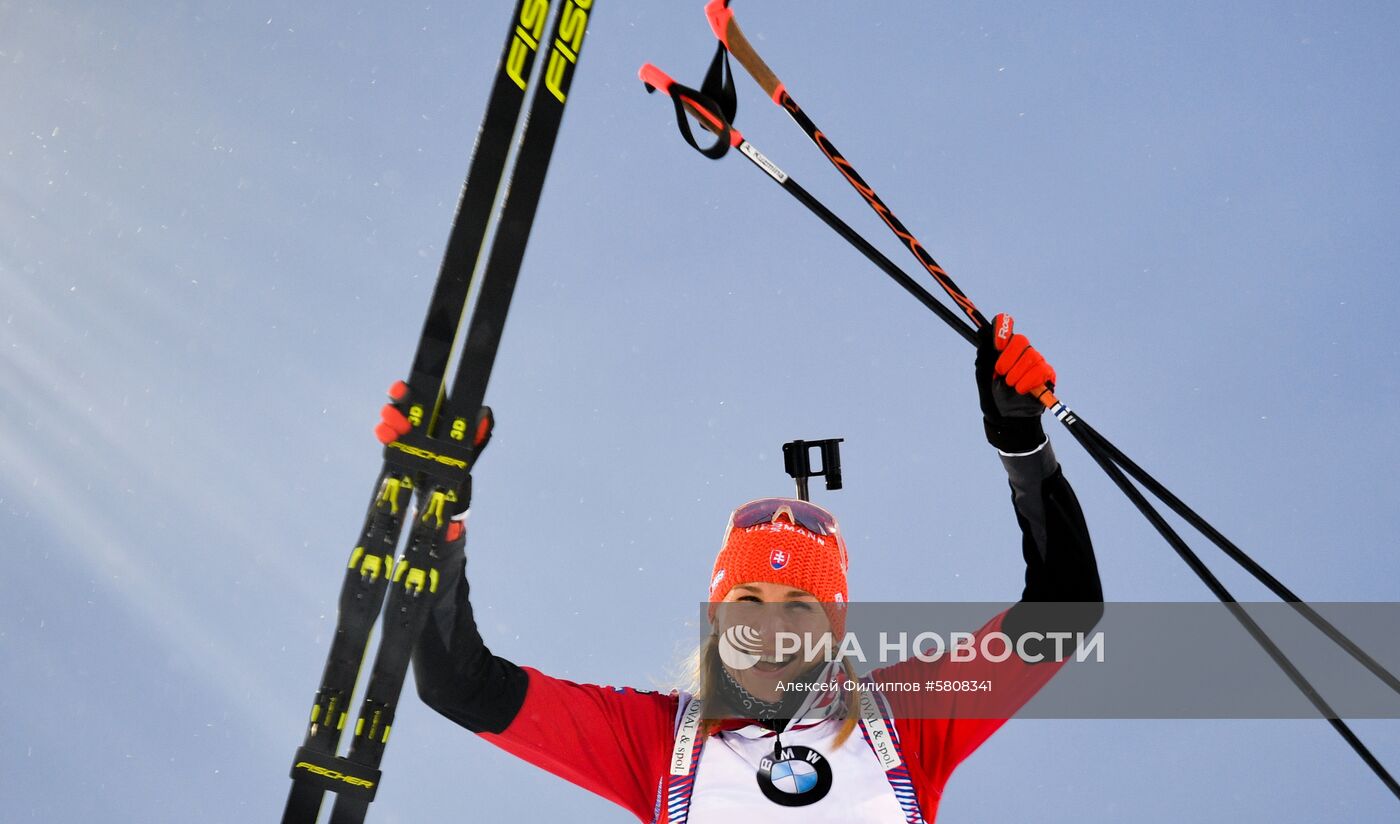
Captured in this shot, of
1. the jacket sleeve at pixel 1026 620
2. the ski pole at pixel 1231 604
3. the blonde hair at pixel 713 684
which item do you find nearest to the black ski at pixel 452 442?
the blonde hair at pixel 713 684

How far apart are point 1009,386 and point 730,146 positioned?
108 cm

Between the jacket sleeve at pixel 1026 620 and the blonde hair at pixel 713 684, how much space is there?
0.18 m

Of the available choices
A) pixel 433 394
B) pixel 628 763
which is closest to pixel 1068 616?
pixel 628 763

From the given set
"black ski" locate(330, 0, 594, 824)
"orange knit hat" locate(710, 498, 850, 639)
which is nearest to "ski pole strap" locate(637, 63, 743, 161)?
"black ski" locate(330, 0, 594, 824)

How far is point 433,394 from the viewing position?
2.82 metres

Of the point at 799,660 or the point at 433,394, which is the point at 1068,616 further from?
the point at 433,394

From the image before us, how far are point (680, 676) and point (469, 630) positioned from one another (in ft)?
2.99

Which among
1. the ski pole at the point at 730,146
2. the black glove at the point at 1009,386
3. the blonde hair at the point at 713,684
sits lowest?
the blonde hair at the point at 713,684

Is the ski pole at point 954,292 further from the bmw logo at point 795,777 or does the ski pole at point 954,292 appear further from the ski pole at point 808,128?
the bmw logo at point 795,777

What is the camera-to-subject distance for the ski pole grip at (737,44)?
3.79 meters

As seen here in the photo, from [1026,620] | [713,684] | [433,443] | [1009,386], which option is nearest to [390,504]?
[433,443]

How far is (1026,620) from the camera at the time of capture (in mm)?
3643

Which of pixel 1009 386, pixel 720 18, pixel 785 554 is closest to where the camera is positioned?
pixel 1009 386

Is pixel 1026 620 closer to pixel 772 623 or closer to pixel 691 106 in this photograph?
pixel 772 623
